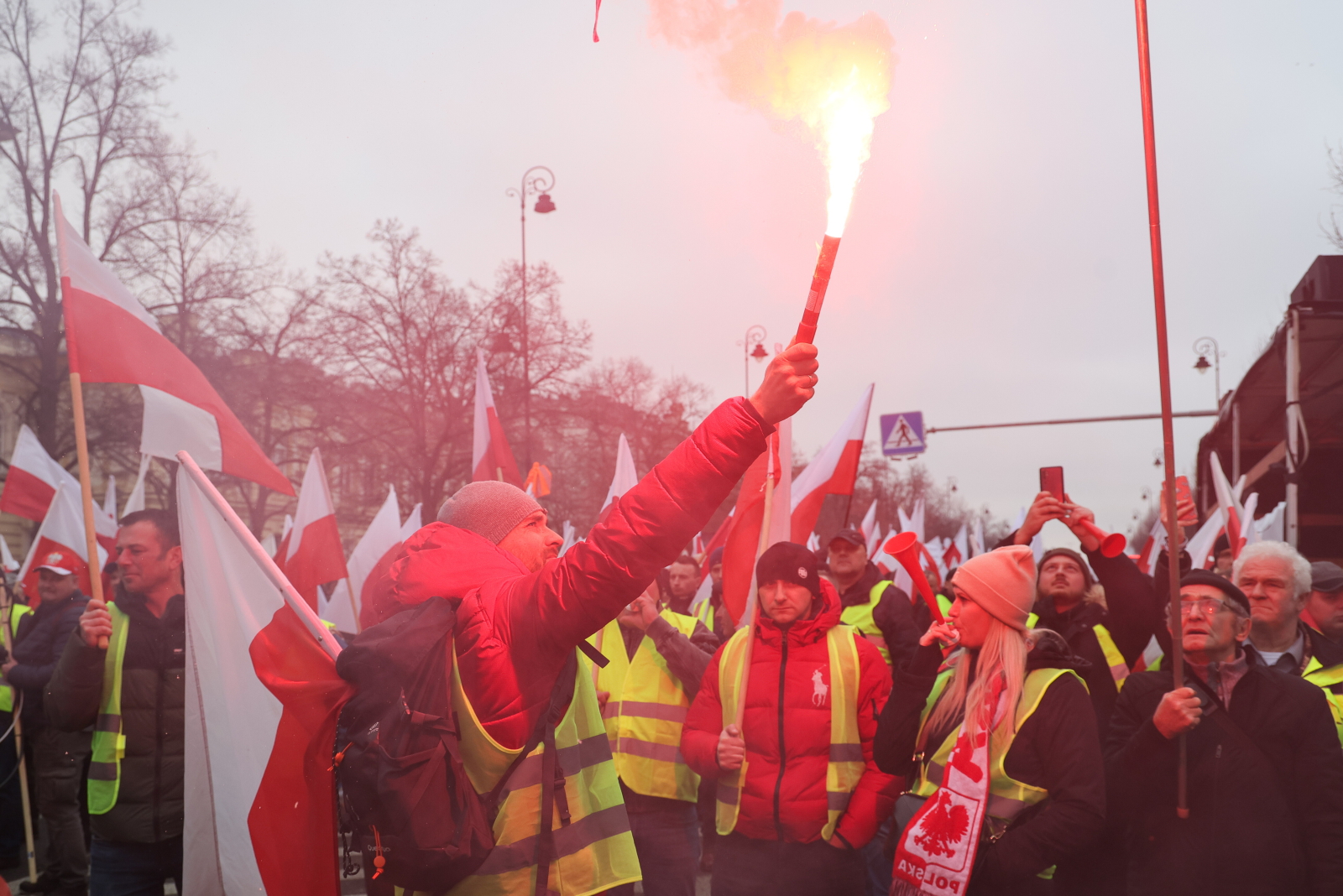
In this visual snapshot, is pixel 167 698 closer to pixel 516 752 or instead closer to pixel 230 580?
pixel 230 580

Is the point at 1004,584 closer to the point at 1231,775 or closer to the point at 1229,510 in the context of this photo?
the point at 1231,775

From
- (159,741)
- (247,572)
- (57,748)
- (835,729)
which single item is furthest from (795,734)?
(57,748)

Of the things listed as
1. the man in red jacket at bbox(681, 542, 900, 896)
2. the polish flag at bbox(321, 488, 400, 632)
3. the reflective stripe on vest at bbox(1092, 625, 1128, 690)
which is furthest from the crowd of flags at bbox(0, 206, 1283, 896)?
the reflective stripe on vest at bbox(1092, 625, 1128, 690)

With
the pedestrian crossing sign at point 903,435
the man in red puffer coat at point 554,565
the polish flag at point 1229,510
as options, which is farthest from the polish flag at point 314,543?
the pedestrian crossing sign at point 903,435

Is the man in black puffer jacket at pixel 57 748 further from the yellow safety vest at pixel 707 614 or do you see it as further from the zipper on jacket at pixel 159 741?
the yellow safety vest at pixel 707 614

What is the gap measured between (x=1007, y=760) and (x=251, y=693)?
2446 mm

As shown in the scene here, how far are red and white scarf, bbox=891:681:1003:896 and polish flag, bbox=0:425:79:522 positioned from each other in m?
7.70

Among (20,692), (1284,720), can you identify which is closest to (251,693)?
(1284,720)

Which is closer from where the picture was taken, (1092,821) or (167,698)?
(1092,821)

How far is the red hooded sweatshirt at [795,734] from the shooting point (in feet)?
13.8

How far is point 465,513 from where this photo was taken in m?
2.91

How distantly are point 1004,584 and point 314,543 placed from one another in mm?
4795

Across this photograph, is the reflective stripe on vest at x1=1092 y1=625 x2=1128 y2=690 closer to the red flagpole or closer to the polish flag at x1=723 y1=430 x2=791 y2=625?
the polish flag at x1=723 y1=430 x2=791 y2=625

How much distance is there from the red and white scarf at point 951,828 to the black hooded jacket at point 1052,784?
76 mm
